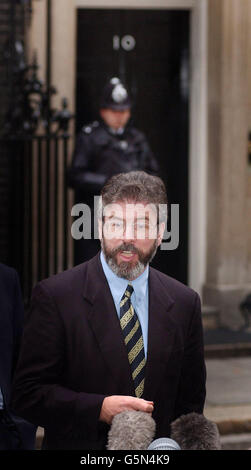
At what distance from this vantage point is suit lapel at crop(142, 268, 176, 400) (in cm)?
295

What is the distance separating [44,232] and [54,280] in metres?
6.01

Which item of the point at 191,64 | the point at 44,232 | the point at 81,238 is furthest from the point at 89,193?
the point at 191,64

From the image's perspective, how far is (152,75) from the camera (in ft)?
32.5

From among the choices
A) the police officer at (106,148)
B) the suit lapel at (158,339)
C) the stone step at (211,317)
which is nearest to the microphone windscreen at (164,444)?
the suit lapel at (158,339)

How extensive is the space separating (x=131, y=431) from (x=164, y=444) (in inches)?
4.0

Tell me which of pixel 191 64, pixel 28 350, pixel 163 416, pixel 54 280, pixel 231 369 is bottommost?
pixel 231 369

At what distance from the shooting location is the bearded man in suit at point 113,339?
9.34 feet

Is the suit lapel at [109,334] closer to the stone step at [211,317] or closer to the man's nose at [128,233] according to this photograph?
the man's nose at [128,233]

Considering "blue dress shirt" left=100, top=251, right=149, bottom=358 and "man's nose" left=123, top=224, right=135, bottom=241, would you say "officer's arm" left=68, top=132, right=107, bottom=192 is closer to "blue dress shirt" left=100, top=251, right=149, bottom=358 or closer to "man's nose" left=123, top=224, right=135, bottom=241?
"blue dress shirt" left=100, top=251, right=149, bottom=358

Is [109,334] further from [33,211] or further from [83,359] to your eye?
[33,211]

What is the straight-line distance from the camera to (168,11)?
32.5ft

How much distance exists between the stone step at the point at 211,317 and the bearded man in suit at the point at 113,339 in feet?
21.2

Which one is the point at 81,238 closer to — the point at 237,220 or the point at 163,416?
the point at 237,220

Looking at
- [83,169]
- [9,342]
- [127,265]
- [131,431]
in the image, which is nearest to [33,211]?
[83,169]
